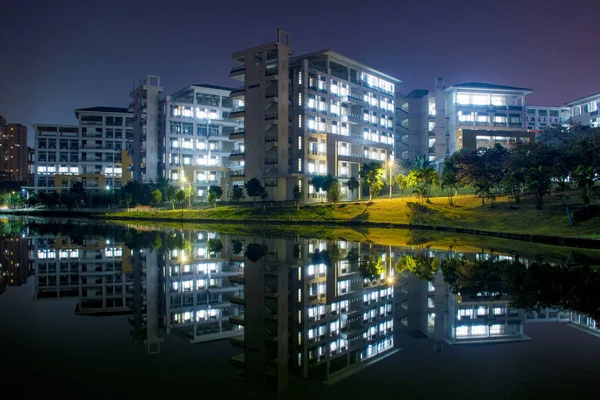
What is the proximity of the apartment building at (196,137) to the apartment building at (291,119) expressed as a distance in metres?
22.5

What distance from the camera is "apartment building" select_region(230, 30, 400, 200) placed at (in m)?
73.4

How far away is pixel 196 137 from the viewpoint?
103 metres

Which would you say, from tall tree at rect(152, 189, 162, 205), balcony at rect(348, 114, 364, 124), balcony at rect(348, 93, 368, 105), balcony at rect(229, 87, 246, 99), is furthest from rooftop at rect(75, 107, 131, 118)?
balcony at rect(348, 93, 368, 105)

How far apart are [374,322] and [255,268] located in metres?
9.55

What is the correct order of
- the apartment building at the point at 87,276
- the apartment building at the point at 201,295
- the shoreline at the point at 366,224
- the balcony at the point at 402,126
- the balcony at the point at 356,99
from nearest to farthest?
the apartment building at the point at 201,295
the apartment building at the point at 87,276
the shoreline at the point at 366,224
the balcony at the point at 356,99
the balcony at the point at 402,126

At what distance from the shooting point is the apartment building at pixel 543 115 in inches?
5458

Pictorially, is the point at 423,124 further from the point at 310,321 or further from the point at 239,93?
the point at 310,321

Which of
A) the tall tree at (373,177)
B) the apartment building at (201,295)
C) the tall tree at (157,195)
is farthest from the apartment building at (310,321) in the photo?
the tall tree at (157,195)

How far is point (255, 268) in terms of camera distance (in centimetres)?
2017

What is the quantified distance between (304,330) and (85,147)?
135389mm

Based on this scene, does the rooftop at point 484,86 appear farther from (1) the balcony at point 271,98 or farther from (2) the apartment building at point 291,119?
(1) the balcony at point 271,98

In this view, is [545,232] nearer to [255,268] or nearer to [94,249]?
[255,268]

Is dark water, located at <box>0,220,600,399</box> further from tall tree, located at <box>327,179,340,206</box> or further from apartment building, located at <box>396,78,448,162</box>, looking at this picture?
apartment building, located at <box>396,78,448,162</box>

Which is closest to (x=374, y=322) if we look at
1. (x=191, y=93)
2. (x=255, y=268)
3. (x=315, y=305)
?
(x=315, y=305)
